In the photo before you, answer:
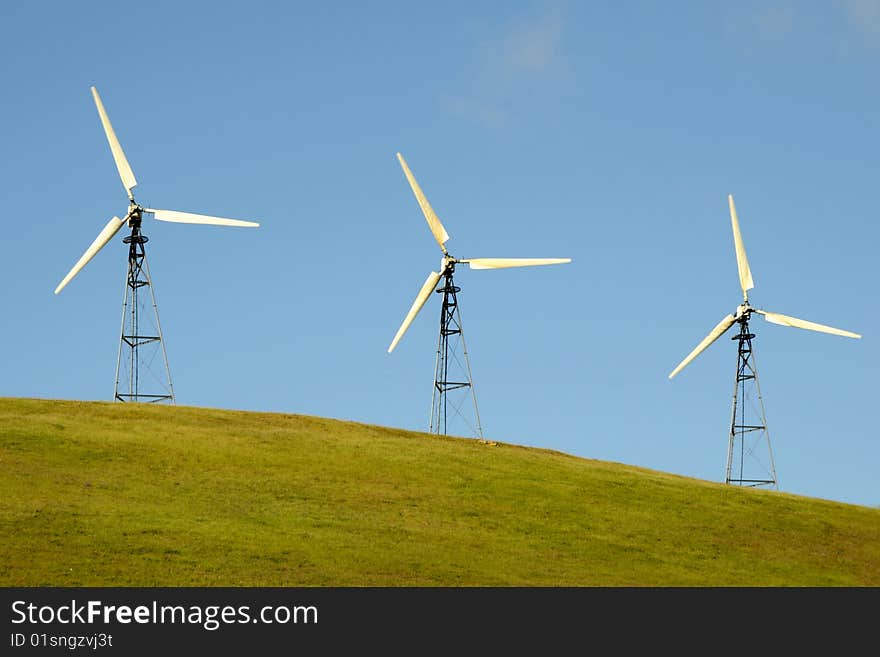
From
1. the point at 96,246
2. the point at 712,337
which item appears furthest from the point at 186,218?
the point at 712,337

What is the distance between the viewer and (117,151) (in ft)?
291

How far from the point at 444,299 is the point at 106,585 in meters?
43.4

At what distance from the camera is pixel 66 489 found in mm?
57125

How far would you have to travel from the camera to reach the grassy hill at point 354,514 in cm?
5016

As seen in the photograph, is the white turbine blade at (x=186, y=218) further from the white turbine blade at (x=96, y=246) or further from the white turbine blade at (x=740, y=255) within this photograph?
the white turbine blade at (x=740, y=255)

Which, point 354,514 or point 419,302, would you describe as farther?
point 419,302

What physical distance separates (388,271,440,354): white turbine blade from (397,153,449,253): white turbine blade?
302 centimetres

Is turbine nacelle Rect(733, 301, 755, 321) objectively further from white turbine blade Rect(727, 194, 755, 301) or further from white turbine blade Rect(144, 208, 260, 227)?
white turbine blade Rect(144, 208, 260, 227)

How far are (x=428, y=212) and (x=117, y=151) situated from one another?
20740 mm

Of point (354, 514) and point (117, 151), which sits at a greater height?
point (117, 151)

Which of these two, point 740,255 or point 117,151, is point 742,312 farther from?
point 117,151

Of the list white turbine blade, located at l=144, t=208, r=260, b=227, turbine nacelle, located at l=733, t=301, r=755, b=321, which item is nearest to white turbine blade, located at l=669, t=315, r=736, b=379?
turbine nacelle, located at l=733, t=301, r=755, b=321
